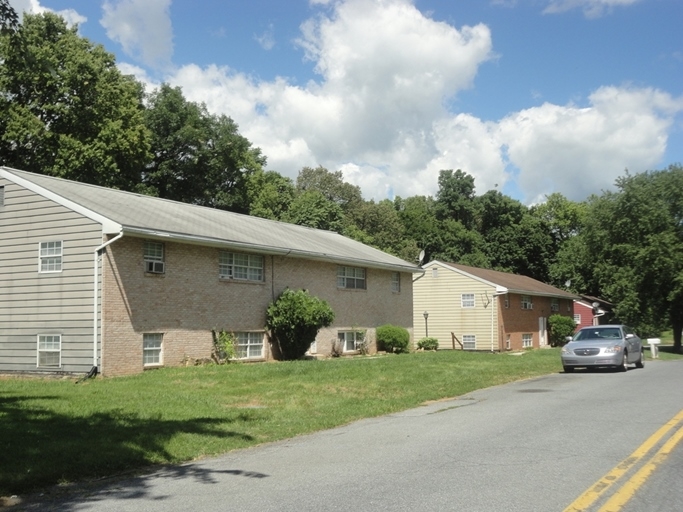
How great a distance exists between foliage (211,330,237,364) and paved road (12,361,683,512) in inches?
410

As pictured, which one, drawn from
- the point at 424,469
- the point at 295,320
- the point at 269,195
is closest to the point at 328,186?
the point at 269,195

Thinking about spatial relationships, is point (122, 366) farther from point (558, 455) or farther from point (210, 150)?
point (210, 150)

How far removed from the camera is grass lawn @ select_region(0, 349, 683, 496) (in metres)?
8.88

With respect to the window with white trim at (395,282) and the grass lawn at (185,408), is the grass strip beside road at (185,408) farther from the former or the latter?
the window with white trim at (395,282)

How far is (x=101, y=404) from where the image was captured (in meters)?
13.0

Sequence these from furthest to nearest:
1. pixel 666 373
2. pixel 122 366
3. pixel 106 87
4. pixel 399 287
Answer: pixel 106 87 → pixel 399 287 → pixel 666 373 → pixel 122 366

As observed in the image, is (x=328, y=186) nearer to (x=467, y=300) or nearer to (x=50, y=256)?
(x=467, y=300)

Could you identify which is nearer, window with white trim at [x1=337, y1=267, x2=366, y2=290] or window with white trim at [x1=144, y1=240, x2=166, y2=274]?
window with white trim at [x1=144, y1=240, x2=166, y2=274]

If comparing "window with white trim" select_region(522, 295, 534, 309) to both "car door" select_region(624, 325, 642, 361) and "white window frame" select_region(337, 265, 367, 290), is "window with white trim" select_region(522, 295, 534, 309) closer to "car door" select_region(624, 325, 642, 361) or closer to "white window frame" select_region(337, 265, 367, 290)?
"white window frame" select_region(337, 265, 367, 290)

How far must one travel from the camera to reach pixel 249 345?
78.9ft

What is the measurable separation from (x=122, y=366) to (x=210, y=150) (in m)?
30.6

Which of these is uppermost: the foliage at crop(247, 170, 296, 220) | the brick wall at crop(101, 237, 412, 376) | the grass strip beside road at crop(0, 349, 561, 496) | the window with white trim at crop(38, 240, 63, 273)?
the foliage at crop(247, 170, 296, 220)

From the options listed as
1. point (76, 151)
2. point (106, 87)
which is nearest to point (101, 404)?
point (76, 151)

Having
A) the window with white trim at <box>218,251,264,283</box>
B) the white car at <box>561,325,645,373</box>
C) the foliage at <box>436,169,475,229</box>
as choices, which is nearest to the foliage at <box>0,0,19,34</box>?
the window with white trim at <box>218,251,264,283</box>
